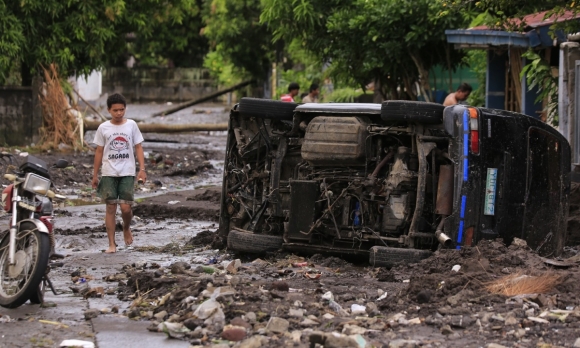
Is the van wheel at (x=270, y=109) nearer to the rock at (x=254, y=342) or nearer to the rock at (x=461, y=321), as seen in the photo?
the rock at (x=461, y=321)

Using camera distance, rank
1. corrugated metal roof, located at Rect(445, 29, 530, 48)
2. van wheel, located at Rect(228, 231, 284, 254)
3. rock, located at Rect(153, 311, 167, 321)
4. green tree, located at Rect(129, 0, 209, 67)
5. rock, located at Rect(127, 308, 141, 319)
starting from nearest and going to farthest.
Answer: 1. rock, located at Rect(153, 311, 167, 321)
2. rock, located at Rect(127, 308, 141, 319)
3. van wheel, located at Rect(228, 231, 284, 254)
4. corrugated metal roof, located at Rect(445, 29, 530, 48)
5. green tree, located at Rect(129, 0, 209, 67)

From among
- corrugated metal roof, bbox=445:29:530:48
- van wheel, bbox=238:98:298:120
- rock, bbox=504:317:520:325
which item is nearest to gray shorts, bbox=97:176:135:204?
van wheel, bbox=238:98:298:120

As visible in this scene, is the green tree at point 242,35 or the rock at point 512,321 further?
the green tree at point 242,35

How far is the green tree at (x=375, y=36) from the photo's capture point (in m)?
19.3

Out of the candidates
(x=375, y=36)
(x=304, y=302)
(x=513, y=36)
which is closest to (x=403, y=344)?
(x=304, y=302)

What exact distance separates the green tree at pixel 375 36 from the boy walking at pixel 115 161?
9505 millimetres

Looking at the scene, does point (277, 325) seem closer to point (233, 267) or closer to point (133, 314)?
point (133, 314)

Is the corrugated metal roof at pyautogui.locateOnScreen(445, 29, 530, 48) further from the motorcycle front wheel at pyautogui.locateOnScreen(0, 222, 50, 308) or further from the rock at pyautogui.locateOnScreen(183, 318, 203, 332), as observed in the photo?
the rock at pyautogui.locateOnScreen(183, 318, 203, 332)

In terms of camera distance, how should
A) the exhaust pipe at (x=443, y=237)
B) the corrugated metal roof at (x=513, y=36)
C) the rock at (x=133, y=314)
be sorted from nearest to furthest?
the rock at (x=133, y=314) < the exhaust pipe at (x=443, y=237) < the corrugated metal roof at (x=513, y=36)

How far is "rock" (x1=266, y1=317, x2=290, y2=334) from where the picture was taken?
6223mm

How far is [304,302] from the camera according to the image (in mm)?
6969

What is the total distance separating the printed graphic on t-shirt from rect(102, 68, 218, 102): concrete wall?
43716mm

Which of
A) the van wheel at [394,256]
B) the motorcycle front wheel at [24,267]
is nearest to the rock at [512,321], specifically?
the van wheel at [394,256]

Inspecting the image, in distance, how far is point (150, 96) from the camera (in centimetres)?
5416
